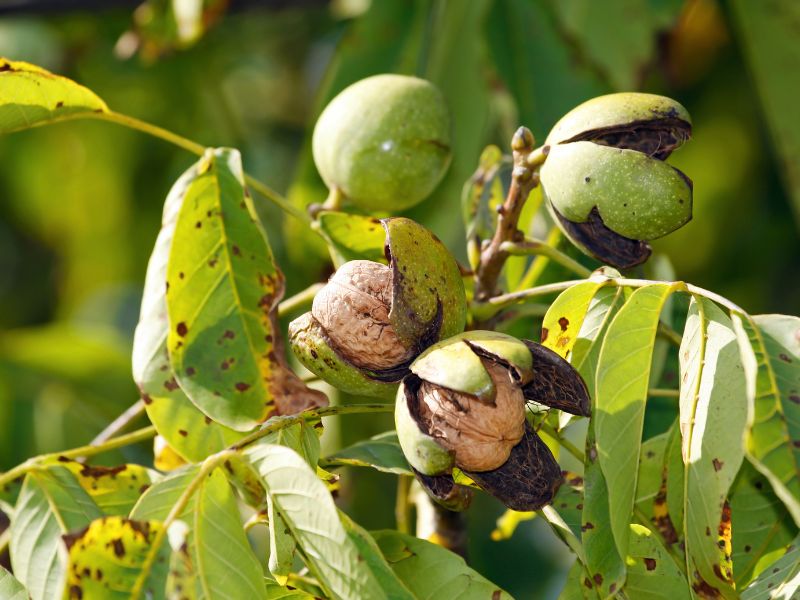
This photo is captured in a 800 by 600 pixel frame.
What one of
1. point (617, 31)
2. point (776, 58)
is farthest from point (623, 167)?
point (776, 58)

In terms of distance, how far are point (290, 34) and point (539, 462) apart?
2.51 meters

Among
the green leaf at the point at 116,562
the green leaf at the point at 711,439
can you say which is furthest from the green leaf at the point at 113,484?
the green leaf at the point at 711,439

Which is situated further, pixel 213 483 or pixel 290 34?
pixel 290 34

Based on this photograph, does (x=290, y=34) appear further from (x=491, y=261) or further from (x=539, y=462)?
(x=539, y=462)

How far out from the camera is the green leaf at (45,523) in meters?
1.06

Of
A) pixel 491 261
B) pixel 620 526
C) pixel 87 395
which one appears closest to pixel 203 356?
pixel 491 261

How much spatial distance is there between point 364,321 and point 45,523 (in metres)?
0.39

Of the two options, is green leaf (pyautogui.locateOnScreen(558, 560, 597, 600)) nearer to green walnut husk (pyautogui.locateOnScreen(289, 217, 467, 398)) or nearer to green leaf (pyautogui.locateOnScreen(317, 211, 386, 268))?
green walnut husk (pyautogui.locateOnScreen(289, 217, 467, 398))

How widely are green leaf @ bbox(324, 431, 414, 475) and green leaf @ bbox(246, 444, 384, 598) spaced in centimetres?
15

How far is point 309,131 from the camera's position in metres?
2.08

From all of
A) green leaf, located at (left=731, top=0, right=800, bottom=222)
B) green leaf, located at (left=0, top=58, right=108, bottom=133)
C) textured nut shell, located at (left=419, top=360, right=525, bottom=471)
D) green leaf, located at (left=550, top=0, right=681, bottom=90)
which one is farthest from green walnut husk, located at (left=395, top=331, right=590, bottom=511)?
green leaf, located at (left=731, top=0, right=800, bottom=222)

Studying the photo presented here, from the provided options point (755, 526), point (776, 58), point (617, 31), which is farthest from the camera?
point (776, 58)

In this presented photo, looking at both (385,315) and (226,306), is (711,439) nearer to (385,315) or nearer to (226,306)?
(385,315)

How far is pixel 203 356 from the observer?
3.81 ft
